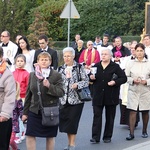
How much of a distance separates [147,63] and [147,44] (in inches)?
170

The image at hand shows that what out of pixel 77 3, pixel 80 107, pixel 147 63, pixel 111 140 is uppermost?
pixel 77 3

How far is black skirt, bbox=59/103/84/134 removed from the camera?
29.9 feet

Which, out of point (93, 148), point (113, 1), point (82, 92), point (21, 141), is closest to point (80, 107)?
point (82, 92)

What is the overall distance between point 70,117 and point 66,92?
0.42 metres

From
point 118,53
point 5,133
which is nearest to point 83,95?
point 5,133

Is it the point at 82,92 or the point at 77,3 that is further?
the point at 77,3

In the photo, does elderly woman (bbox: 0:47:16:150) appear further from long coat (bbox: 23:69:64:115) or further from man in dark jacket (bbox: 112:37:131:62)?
man in dark jacket (bbox: 112:37:131:62)

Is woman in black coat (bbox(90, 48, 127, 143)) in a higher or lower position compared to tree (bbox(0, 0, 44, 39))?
lower

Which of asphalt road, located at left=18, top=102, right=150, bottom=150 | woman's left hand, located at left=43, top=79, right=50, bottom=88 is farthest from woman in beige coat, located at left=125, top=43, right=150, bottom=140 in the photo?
woman's left hand, located at left=43, top=79, right=50, bottom=88

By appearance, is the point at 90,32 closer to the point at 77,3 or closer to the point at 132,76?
the point at 77,3

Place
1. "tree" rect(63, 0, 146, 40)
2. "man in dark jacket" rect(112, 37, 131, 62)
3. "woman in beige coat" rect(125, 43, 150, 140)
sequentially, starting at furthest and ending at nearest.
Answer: "tree" rect(63, 0, 146, 40) → "man in dark jacket" rect(112, 37, 131, 62) → "woman in beige coat" rect(125, 43, 150, 140)

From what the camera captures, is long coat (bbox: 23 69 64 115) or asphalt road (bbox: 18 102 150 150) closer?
long coat (bbox: 23 69 64 115)

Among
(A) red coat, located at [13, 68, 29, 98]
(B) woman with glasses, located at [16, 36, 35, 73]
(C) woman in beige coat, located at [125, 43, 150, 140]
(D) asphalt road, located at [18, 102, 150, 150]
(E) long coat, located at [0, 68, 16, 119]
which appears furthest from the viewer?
(B) woman with glasses, located at [16, 36, 35, 73]

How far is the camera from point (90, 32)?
128 ft
